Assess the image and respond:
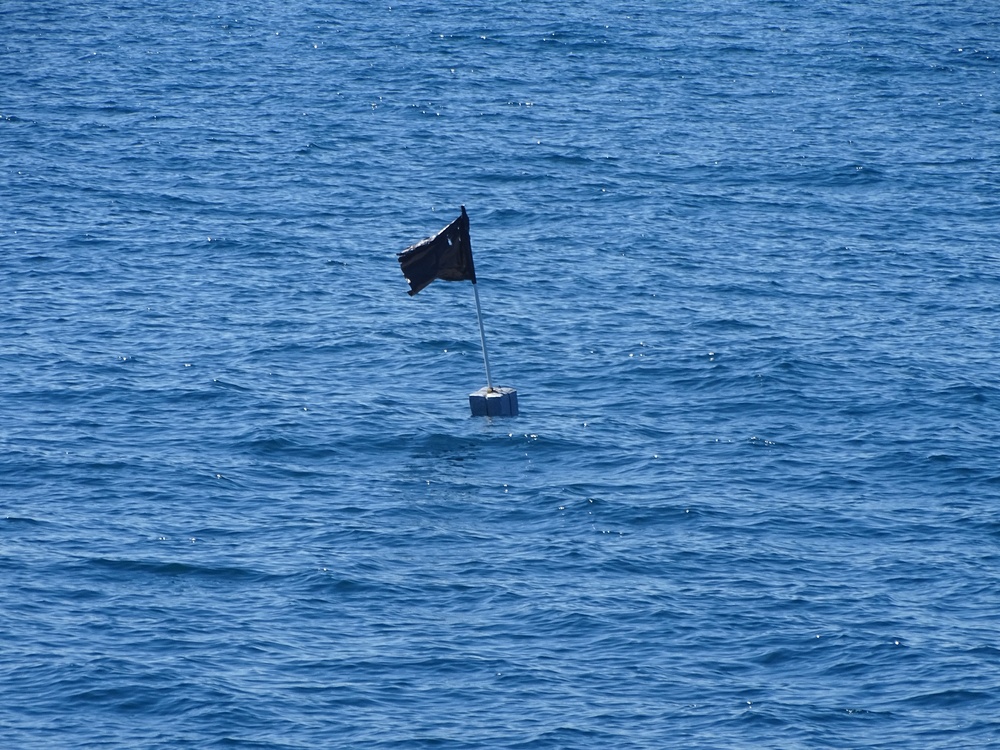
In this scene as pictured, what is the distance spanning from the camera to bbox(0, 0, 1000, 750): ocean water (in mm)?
30953

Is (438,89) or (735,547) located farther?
(438,89)

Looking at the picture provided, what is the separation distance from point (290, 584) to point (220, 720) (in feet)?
18.9

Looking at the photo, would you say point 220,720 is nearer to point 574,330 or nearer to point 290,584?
point 290,584

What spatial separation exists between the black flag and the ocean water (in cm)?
362

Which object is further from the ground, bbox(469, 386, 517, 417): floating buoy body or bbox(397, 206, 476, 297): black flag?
bbox(397, 206, 476, 297): black flag

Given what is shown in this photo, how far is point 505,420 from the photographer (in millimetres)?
44906

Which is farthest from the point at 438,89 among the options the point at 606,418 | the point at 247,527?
the point at 247,527

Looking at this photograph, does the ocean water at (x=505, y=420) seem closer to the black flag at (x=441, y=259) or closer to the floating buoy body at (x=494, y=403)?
the floating buoy body at (x=494, y=403)

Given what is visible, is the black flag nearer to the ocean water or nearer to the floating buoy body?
the floating buoy body

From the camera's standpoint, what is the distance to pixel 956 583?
3494 cm

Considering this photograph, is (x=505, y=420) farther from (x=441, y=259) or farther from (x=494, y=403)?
(x=441, y=259)

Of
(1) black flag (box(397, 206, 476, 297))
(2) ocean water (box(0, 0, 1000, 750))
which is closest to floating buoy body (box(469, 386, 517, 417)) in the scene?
(2) ocean water (box(0, 0, 1000, 750))

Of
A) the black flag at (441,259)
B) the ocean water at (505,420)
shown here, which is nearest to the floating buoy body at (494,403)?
the ocean water at (505,420)

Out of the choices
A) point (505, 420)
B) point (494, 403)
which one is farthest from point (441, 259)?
point (505, 420)
